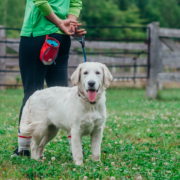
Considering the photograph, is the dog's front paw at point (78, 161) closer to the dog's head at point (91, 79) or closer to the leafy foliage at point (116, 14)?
the dog's head at point (91, 79)

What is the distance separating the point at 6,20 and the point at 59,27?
2542 centimetres

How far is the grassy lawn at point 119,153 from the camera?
2770 millimetres

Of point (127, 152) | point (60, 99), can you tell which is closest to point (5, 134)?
point (60, 99)

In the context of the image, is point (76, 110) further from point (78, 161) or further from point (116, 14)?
point (116, 14)

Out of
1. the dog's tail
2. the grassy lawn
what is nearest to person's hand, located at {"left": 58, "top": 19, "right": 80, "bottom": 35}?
the dog's tail

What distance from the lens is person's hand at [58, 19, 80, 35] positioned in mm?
3326

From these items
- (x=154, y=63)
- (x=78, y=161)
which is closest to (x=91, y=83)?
(x=78, y=161)

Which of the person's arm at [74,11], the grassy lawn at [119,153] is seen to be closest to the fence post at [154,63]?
the grassy lawn at [119,153]

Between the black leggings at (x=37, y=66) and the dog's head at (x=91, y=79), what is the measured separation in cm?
56

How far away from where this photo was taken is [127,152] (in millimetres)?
3623

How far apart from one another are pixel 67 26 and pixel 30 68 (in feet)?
2.08

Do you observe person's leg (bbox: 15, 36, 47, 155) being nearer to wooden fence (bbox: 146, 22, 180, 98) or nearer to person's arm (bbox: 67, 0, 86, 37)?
person's arm (bbox: 67, 0, 86, 37)

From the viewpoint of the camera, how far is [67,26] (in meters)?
3.39

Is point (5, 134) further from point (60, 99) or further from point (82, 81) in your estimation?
point (82, 81)
